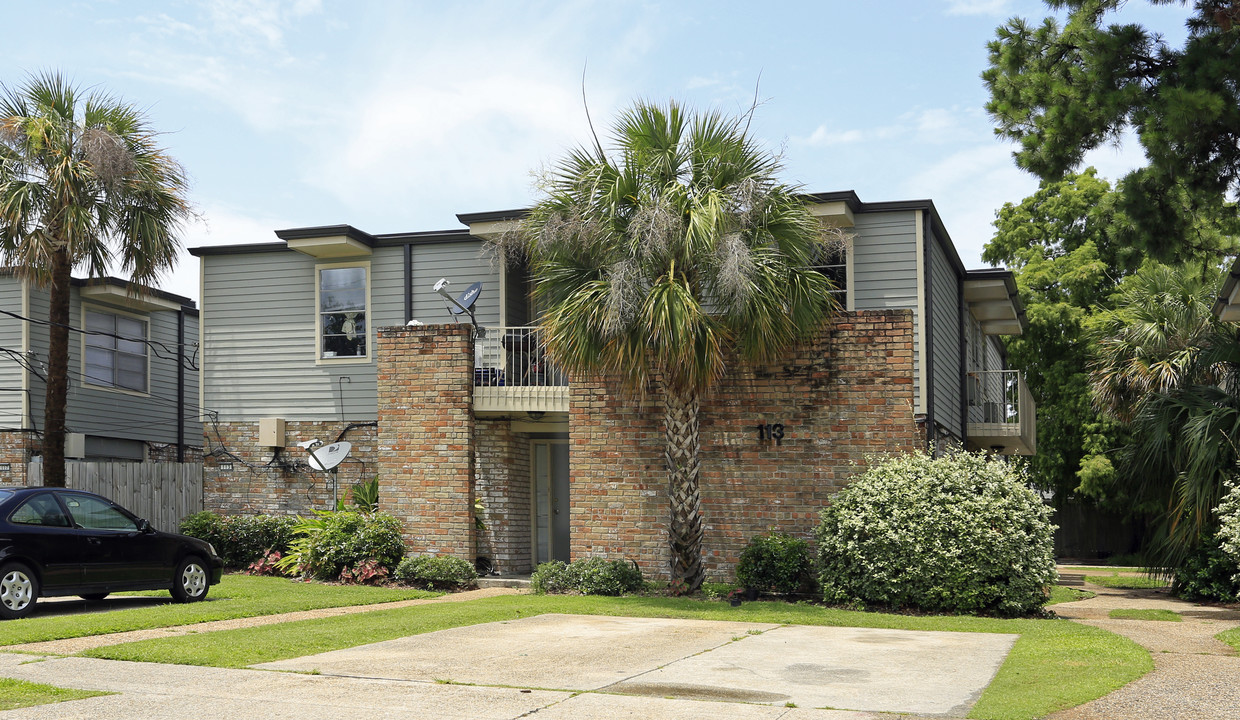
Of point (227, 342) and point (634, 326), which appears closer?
point (634, 326)

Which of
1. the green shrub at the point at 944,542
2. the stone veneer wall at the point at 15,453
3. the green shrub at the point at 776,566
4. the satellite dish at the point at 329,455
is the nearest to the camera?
the green shrub at the point at 944,542

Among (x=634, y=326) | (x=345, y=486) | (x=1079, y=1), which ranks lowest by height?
(x=345, y=486)

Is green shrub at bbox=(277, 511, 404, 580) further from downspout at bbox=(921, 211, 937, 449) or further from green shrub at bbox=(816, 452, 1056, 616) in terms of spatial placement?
downspout at bbox=(921, 211, 937, 449)

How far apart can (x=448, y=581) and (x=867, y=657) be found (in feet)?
25.1

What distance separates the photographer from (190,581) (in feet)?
42.5

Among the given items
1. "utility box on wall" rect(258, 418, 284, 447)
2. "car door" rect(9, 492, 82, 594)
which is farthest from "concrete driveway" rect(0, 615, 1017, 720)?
"utility box on wall" rect(258, 418, 284, 447)

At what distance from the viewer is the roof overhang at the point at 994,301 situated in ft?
64.6

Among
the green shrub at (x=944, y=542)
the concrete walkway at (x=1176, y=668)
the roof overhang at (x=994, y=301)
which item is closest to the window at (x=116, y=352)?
the green shrub at (x=944, y=542)

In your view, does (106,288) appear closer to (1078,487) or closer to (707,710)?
(707,710)

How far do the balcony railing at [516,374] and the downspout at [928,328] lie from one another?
5314 millimetres

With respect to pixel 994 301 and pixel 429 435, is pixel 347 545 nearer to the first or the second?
pixel 429 435

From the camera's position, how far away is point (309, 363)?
64.0 ft

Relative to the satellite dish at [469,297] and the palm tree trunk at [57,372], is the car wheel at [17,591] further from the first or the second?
the satellite dish at [469,297]

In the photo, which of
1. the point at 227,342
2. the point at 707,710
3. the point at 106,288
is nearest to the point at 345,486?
the point at 227,342
